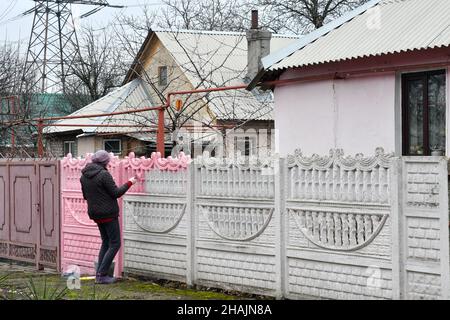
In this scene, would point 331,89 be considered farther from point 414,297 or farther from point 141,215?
point 414,297

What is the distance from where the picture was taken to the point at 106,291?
10.8m

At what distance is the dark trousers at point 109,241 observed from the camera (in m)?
11.6

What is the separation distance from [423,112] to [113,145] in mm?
23824

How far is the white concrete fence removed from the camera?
317 inches

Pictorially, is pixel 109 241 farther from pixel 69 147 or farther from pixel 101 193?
pixel 69 147

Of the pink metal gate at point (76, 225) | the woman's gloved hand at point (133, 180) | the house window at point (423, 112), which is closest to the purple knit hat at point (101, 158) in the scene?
the woman's gloved hand at point (133, 180)

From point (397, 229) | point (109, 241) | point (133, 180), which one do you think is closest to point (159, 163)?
point (133, 180)

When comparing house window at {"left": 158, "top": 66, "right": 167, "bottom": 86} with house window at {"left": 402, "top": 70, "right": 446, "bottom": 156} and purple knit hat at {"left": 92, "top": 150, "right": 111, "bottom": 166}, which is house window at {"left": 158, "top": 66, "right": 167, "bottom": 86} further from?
purple knit hat at {"left": 92, "top": 150, "right": 111, "bottom": 166}

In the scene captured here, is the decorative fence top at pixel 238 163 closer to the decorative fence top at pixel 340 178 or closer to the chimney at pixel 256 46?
the decorative fence top at pixel 340 178

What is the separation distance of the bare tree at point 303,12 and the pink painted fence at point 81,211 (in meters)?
25.2

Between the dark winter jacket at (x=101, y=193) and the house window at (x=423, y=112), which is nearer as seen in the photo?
the dark winter jacket at (x=101, y=193)

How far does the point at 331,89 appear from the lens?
635 inches

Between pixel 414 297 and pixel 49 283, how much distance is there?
18.5 ft

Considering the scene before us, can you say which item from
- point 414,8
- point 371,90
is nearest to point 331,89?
point 371,90
